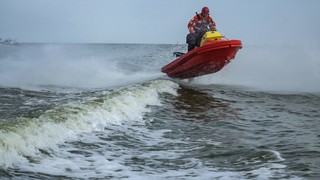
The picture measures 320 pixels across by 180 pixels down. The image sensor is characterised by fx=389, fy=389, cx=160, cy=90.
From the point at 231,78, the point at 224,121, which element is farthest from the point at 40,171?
the point at 231,78

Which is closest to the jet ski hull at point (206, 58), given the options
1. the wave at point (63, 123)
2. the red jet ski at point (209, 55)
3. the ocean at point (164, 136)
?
the red jet ski at point (209, 55)

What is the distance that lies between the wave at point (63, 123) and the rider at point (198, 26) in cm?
437

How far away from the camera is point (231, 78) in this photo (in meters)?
18.9

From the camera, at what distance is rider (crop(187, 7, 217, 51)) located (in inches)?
582

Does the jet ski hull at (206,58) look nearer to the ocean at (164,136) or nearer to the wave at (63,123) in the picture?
the ocean at (164,136)

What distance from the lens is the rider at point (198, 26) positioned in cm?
1478

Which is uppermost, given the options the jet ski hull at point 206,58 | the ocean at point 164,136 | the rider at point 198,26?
the rider at point 198,26

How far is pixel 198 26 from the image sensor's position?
1496 cm

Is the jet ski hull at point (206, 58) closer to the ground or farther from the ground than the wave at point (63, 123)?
farther from the ground

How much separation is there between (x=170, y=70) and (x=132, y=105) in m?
6.98

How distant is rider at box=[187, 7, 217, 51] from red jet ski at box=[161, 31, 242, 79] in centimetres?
41

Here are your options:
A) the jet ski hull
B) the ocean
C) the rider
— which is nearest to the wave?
the ocean

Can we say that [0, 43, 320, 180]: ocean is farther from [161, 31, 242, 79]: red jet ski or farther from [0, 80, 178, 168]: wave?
[161, 31, 242, 79]: red jet ski

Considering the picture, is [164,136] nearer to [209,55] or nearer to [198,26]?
[209,55]
